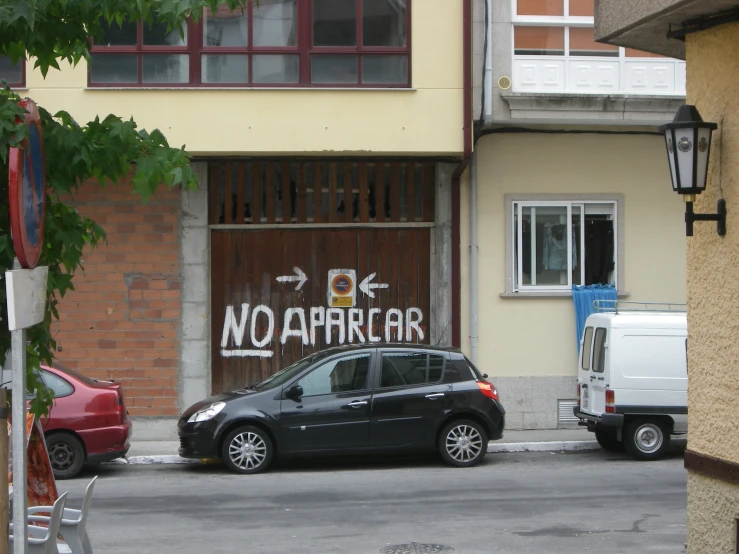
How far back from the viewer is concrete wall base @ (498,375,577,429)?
680 inches

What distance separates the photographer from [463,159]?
647 inches

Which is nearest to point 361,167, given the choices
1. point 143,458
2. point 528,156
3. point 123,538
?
point 528,156

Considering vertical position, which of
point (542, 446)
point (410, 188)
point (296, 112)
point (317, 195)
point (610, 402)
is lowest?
point (542, 446)

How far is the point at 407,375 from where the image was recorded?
13.7 metres

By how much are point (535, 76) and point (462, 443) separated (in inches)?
240

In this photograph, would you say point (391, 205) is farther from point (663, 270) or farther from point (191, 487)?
point (191, 487)

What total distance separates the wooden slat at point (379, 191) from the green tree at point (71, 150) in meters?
11.4

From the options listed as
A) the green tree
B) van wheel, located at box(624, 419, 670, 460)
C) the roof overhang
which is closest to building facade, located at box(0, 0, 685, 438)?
van wheel, located at box(624, 419, 670, 460)

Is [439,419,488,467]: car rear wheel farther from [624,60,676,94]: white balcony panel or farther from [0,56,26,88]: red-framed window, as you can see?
[0,56,26,88]: red-framed window

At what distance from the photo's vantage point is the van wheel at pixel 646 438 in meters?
14.3

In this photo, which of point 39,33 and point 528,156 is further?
point 528,156

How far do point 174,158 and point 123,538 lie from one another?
516 cm

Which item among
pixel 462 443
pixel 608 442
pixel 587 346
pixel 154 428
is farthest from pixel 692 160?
pixel 154 428

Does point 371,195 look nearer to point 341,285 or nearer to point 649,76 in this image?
point 341,285
